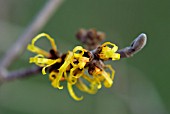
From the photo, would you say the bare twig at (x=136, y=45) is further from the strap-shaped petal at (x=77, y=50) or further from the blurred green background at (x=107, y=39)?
the blurred green background at (x=107, y=39)

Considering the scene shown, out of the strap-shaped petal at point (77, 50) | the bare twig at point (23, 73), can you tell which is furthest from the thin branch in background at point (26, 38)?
the strap-shaped petal at point (77, 50)

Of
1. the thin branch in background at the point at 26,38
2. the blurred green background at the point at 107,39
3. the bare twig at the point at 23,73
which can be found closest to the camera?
the bare twig at the point at 23,73

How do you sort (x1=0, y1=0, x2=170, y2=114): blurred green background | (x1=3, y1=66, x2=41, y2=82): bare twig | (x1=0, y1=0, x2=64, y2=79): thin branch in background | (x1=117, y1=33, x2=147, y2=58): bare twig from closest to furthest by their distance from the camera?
(x1=117, y1=33, x2=147, y2=58): bare twig
(x1=3, y1=66, x2=41, y2=82): bare twig
(x1=0, y1=0, x2=64, y2=79): thin branch in background
(x1=0, y1=0, x2=170, y2=114): blurred green background

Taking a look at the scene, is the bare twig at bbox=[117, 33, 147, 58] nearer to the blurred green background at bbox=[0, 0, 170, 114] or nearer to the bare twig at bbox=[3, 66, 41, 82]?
the bare twig at bbox=[3, 66, 41, 82]

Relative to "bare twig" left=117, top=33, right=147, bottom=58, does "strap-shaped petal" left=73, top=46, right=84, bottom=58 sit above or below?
above

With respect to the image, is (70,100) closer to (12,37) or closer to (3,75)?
(12,37)

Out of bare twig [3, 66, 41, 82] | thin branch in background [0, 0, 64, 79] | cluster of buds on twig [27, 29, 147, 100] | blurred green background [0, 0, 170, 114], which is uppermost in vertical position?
blurred green background [0, 0, 170, 114]

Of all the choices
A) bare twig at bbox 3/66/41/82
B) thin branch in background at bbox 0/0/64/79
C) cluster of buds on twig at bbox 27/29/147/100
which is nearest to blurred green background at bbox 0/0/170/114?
thin branch in background at bbox 0/0/64/79

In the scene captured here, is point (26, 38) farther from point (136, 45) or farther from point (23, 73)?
point (136, 45)

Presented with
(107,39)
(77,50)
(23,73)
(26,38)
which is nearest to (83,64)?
(77,50)

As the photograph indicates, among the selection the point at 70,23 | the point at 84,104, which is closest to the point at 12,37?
the point at 84,104
